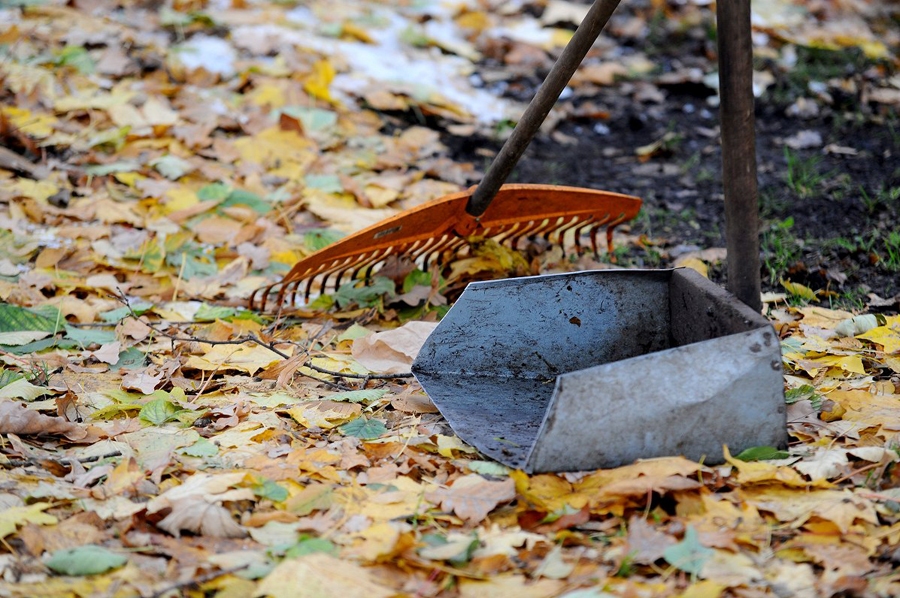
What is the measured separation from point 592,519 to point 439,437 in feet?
1.43

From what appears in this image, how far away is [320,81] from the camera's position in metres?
4.21

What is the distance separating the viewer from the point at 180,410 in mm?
2008

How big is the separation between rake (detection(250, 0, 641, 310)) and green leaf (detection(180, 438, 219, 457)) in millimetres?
752

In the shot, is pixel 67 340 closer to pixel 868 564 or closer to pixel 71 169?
pixel 71 169

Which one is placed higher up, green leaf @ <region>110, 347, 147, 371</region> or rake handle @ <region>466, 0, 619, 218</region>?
rake handle @ <region>466, 0, 619, 218</region>

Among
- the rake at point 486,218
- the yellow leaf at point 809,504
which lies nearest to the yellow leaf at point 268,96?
the rake at point 486,218

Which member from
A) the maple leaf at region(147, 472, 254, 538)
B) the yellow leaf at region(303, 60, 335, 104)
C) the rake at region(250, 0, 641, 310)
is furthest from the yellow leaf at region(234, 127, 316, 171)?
the maple leaf at region(147, 472, 254, 538)

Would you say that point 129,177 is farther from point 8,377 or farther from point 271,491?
point 271,491

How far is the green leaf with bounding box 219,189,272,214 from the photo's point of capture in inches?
130

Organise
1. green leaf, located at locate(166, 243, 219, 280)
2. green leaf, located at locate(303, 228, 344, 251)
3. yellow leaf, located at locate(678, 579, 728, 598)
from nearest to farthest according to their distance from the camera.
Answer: yellow leaf, located at locate(678, 579, 728, 598) < green leaf, located at locate(166, 243, 219, 280) < green leaf, located at locate(303, 228, 344, 251)

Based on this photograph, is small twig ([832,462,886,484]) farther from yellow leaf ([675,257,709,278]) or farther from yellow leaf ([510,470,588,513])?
yellow leaf ([675,257,709,278])

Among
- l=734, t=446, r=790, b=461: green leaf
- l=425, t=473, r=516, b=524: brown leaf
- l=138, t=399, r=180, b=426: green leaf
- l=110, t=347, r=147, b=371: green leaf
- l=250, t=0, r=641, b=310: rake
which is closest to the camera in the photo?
l=425, t=473, r=516, b=524: brown leaf

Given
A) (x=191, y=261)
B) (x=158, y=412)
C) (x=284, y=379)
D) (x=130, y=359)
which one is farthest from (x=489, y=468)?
(x=191, y=261)

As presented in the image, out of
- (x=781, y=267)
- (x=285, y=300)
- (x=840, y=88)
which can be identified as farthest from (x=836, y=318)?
(x=840, y=88)
